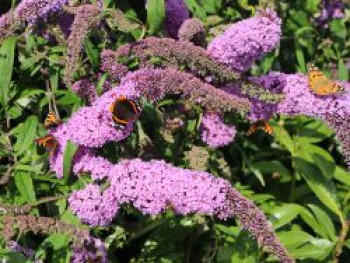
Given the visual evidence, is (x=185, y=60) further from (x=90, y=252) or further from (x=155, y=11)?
(x=90, y=252)

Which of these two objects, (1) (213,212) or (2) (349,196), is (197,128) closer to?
(1) (213,212)

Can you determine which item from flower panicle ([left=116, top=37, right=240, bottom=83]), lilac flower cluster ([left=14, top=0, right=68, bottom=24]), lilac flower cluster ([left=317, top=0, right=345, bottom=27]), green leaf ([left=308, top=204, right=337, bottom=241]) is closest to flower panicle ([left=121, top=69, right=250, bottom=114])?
flower panicle ([left=116, top=37, right=240, bottom=83])

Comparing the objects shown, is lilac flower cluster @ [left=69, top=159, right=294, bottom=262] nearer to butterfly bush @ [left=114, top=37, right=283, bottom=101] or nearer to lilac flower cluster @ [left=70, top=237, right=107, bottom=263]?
lilac flower cluster @ [left=70, top=237, right=107, bottom=263]

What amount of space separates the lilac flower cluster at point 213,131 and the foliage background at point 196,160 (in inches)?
2.2

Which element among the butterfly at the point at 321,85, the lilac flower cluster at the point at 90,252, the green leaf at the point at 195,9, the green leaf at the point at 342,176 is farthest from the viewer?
the green leaf at the point at 342,176

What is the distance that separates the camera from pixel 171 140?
2705mm

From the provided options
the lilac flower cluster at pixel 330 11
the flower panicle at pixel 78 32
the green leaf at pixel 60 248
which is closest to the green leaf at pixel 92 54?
the flower panicle at pixel 78 32

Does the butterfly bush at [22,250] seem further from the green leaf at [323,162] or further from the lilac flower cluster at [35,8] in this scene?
the green leaf at [323,162]

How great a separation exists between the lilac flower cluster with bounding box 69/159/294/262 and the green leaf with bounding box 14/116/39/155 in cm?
43

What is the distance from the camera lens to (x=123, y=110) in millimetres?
2287

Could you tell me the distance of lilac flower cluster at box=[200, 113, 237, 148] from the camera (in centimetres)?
286

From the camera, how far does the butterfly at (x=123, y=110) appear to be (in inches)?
89.4

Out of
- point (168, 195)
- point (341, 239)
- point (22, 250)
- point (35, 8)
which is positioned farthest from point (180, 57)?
point (341, 239)

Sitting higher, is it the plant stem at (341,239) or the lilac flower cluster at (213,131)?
the lilac flower cluster at (213,131)
